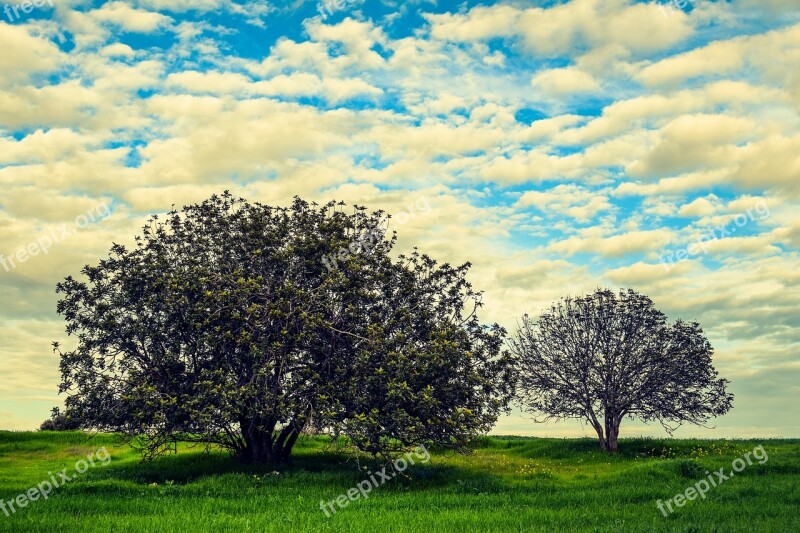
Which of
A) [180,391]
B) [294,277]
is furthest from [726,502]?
[180,391]

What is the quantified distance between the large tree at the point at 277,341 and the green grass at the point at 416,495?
2.10m

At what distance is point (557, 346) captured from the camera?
4259cm

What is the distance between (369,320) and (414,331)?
208cm

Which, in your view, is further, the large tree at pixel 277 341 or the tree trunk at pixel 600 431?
the tree trunk at pixel 600 431

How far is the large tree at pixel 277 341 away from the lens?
26223 millimetres

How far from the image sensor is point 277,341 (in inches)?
1053
